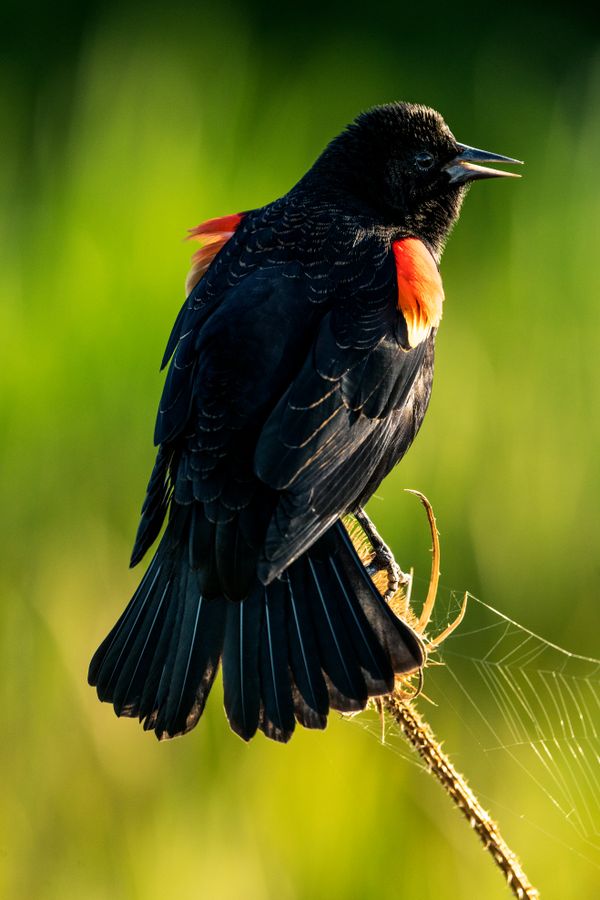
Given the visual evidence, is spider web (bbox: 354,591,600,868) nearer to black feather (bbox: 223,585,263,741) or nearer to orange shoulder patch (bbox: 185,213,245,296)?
black feather (bbox: 223,585,263,741)

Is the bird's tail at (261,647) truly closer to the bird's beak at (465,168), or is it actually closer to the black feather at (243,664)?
the black feather at (243,664)

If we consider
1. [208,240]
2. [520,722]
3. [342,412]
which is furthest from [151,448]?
[520,722]

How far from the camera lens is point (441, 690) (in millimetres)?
2598

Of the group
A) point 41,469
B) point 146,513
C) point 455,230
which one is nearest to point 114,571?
point 41,469

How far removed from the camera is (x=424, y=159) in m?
2.62

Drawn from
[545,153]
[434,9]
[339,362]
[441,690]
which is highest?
[434,9]

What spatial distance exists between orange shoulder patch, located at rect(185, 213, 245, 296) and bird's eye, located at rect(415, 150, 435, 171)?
0.41m

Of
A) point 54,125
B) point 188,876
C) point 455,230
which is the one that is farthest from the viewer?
point 54,125

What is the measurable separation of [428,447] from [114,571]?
2.65 ft

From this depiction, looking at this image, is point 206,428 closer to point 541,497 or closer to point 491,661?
point 491,661

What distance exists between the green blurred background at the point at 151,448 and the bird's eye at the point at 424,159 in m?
0.54

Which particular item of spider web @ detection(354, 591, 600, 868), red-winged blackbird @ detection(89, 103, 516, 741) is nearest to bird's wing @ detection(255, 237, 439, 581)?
red-winged blackbird @ detection(89, 103, 516, 741)

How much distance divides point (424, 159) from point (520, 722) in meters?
1.27

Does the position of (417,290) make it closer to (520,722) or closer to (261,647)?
(261,647)
